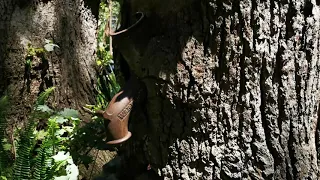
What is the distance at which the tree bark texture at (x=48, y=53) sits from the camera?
412cm

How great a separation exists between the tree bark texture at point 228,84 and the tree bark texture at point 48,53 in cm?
201

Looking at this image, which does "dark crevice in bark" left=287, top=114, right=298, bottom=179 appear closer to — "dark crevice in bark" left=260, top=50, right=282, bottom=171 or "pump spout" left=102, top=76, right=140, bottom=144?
"dark crevice in bark" left=260, top=50, right=282, bottom=171

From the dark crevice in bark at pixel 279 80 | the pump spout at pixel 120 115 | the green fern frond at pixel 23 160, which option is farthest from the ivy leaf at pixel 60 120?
the dark crevice in bark at pixel 279 80

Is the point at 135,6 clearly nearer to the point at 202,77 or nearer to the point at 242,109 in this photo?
the point at 202,77

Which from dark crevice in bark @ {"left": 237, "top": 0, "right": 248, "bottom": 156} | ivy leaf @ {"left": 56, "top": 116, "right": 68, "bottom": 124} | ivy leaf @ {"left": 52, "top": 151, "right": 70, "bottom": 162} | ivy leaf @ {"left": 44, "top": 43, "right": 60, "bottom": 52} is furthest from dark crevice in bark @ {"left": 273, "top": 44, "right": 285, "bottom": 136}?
ivy leaf @ {"left": 44, "top": 43, "right": 60, "bottom": 52}

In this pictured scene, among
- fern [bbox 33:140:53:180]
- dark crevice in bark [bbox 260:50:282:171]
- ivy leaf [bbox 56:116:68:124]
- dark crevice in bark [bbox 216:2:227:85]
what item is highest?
dark crevice in bark [bbox 216:2:227:85]

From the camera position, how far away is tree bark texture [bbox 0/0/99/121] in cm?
412

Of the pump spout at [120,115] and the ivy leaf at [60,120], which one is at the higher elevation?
the pump spout at [120,115]

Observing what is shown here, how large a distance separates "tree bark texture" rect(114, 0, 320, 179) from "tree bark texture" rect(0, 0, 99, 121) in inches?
79.2

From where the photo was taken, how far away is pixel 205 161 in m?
2.31

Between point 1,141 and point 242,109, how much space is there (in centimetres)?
158

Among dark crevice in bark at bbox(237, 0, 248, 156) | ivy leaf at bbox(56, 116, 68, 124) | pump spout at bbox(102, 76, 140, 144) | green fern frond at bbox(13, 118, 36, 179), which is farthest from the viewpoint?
ivy leaf at bbox(56, 116, 68, 124)

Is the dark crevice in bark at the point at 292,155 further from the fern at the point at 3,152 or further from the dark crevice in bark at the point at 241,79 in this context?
the fern at the point at 3,152

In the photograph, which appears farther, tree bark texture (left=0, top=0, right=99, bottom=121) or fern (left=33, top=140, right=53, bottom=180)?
tree bark texture (left=0, top=0, right=99, bottom=121)
